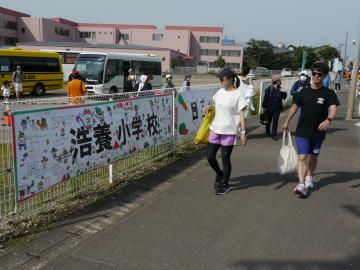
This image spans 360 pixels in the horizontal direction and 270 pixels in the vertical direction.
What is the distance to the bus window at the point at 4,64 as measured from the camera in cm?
1956

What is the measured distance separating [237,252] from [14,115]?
7.96 feet

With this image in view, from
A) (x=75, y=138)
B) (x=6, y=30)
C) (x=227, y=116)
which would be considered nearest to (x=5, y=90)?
(x=75, y=138)

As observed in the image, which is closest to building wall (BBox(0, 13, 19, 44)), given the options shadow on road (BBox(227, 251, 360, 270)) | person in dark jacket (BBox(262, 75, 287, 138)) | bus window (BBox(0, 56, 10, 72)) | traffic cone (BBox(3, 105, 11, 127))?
bus window (BBox(0, 56, 10, 72))

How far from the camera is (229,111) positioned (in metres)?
5.04

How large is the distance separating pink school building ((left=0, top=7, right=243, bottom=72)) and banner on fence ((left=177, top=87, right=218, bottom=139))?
2143 inches

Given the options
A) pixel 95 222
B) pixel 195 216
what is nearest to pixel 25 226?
pixel 95 222

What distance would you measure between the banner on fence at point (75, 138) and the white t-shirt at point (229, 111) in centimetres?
139

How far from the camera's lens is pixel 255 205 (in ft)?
16.0

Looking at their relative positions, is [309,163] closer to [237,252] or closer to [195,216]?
[195,216]

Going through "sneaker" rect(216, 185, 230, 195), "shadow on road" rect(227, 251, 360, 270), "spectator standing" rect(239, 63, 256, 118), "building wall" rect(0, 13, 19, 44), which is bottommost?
"shadow on road" rect(227, 251, 360, 270)

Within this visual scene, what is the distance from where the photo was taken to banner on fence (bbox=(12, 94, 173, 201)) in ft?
12.5

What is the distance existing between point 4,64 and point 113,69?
547 cm

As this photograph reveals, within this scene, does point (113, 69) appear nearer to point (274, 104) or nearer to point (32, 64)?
point (32, 64)

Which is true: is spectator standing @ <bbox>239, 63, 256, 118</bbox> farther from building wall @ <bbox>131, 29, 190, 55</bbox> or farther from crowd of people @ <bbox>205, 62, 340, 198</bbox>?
building wall @ <bbox>131, 29, 190, 55</bbox>
